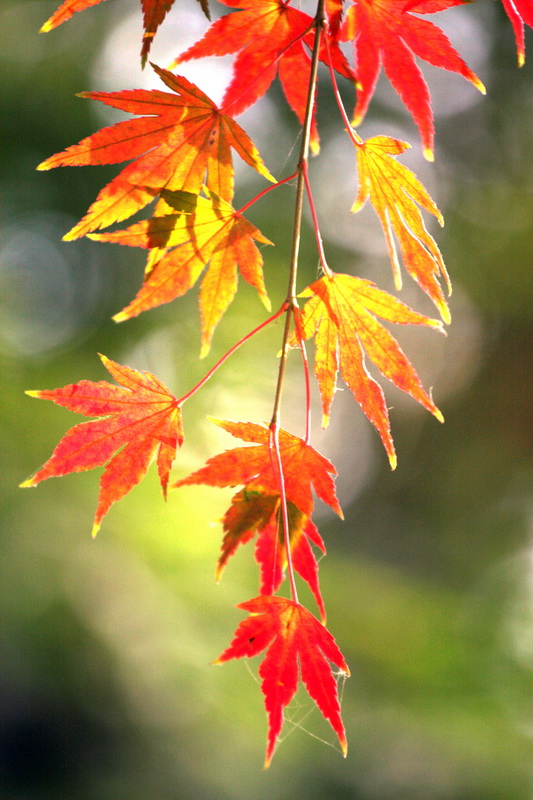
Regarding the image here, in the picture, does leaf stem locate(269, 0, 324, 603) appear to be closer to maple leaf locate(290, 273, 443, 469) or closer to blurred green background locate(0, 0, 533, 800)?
maple leaf locate(290, 273, 443, 469)

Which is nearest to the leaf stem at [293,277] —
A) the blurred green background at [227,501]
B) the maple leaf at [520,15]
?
the maple leaf at [520,15]

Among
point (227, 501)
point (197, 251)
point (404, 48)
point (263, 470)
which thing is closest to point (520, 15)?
point (404, 48)

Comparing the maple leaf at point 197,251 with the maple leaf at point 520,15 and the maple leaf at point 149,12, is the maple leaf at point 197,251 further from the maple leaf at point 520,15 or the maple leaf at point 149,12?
the maple leaf at point 520,15

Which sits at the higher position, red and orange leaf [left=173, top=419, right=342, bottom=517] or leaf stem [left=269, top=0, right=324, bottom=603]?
leaf stem [left=269, top=0, right=324, bottom=603]

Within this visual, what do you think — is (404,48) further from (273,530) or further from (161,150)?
(273,530)

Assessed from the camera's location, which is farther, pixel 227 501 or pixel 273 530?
pixel 227 501

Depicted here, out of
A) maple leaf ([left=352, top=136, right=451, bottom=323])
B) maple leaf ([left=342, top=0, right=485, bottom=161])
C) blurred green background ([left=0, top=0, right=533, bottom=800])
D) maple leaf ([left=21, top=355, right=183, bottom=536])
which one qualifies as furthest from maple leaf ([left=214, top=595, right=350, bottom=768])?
blurred green background ([left=0, top=0, right=533, bottom=800])
